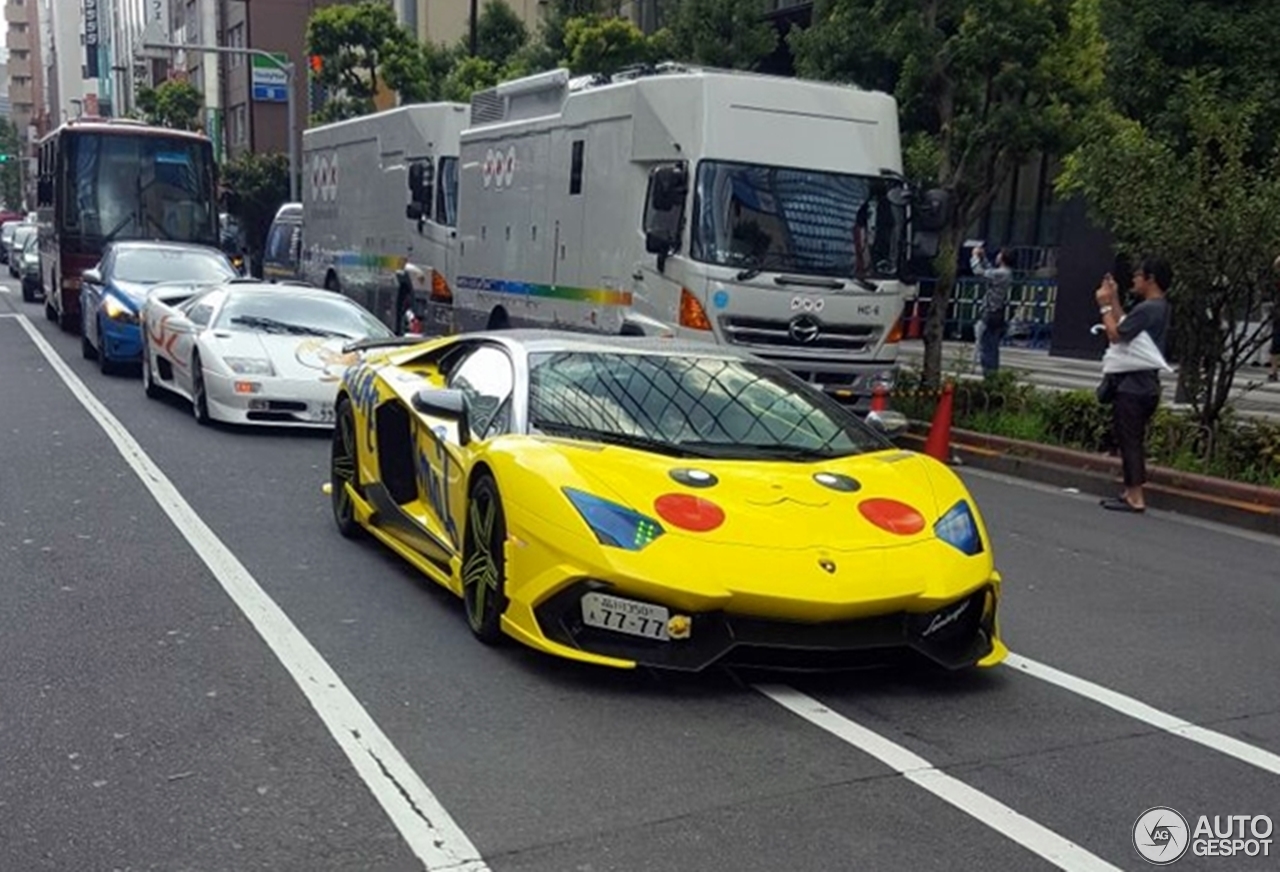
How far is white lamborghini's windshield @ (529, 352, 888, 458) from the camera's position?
614cm

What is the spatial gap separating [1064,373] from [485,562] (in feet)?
57.3

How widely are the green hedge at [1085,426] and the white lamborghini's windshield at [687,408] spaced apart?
5344mm

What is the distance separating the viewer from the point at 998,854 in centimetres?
408

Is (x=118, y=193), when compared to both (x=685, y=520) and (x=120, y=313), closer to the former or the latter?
(x=120, y=313)

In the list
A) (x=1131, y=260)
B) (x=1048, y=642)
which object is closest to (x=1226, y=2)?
(x=1131, y=260)

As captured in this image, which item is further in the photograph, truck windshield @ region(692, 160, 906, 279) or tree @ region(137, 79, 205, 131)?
tree @ region(137, 79, 205, 131)

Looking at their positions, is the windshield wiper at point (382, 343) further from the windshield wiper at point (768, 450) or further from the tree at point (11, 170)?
the tree at point (11, 170)

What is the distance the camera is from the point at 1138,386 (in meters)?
10.3

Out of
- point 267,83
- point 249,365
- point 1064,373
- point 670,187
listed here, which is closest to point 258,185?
point 267,83

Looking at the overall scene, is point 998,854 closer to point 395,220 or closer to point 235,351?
point 235,351

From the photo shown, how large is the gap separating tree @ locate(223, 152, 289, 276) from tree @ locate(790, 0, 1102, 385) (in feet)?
117

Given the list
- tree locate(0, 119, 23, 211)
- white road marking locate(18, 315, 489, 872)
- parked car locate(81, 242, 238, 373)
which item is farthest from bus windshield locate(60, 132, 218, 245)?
tree locate(0, 119, 23, 211)

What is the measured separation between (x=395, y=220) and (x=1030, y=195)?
14658 mm

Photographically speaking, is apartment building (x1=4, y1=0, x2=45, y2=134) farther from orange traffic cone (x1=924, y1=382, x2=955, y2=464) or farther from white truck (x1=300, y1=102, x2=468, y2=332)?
orange traffic cone (x1=924, y1=382, x2=955, y2=464)
